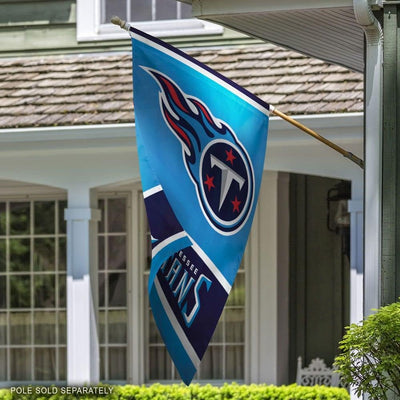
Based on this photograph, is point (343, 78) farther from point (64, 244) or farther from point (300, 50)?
point (64, 244)

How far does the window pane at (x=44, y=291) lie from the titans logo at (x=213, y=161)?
6042 mm

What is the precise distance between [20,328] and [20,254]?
2.67ft

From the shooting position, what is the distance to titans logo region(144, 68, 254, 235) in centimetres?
659

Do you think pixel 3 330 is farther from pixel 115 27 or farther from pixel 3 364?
pixel 115 27

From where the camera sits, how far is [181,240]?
6547 mm

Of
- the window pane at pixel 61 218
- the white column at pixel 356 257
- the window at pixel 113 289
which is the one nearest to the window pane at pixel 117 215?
the window at pixel 113 289

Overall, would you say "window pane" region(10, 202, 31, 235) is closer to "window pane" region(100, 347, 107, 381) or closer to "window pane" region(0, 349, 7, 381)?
"window pane" region(0, 349, 7, 381)

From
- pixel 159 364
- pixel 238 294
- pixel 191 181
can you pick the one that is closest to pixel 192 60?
pixel 191 181

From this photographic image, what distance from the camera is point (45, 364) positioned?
40.4ft

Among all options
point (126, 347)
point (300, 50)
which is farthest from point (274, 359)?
point (300, 50)

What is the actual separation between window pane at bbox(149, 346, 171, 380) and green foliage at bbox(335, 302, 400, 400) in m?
6.43

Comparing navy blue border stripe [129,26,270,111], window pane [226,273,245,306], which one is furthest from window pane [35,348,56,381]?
navy blue border stripe [129,26,270,111]

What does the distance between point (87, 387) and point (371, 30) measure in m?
5.25

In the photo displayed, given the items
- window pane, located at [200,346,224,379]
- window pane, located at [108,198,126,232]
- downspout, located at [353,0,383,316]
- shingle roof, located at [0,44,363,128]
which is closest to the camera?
downspout, located at [353,0,383,316]
